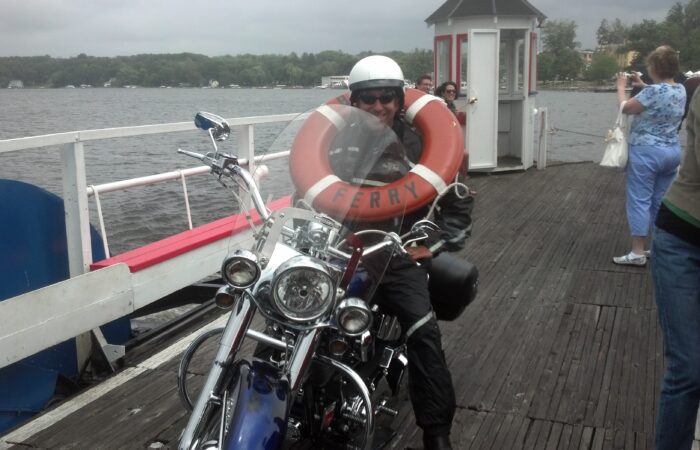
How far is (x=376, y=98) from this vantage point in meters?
3.10

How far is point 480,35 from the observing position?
10633 mm

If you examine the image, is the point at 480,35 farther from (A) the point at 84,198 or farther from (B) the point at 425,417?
(B) the point at 425,417

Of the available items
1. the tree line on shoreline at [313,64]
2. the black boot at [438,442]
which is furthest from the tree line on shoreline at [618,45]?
the black boot at [438,442]

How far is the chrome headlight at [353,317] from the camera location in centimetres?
230

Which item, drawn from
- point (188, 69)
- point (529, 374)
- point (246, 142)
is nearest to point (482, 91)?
point (246, 142)

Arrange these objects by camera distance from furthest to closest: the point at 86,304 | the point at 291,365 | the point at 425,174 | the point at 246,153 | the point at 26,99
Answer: the point at 26,99 → the point at 246,153 → the point at 86,304 → the point at 425,174 → the point at 291,365

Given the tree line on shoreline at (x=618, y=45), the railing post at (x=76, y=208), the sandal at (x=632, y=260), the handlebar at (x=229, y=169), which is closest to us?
the handlebar at (x=229, y=169)

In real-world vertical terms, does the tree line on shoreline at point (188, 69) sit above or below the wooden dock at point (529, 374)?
above

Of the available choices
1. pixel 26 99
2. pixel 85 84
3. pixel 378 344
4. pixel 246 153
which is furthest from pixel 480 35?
pixel 26 99

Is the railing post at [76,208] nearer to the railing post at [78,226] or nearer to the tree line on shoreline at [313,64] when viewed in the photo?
the railing post at [78,226]

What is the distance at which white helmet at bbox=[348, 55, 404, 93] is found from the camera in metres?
3.07

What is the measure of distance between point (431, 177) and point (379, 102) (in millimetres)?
513

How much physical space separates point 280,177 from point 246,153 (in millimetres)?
3420

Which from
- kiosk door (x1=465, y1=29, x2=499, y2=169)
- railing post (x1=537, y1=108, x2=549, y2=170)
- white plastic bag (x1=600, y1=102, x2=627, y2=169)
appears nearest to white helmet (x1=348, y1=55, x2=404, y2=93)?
white plastic bag (x1=600, y1=102, x2=627, y2=169)
